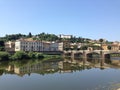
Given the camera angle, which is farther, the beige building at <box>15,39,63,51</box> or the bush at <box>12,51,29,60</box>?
the beige building at <box>15,39,63,51</box>

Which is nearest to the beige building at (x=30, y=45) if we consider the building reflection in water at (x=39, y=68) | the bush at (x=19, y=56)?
the bush at (x=19, y=56)

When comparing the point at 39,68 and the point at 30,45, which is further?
the point at 30,45

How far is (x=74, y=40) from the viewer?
15025 cm

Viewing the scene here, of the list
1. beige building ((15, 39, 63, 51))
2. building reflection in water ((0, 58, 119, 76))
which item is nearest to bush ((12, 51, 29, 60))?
building reflection in water ((0, 58, 119, 76))

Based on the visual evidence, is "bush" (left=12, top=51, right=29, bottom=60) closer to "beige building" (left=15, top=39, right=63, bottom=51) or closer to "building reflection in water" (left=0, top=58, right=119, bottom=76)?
"building reflection in water" (left=0, top=58, right=119, bottom=76)

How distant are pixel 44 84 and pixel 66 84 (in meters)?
2.45

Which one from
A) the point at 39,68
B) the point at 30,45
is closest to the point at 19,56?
the point at 39,68

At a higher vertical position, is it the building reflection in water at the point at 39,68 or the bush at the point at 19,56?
the bush at the point at 19,56

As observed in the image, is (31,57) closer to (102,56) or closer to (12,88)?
(102,56)

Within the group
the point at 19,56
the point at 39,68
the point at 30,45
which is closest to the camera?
the point at 39,68

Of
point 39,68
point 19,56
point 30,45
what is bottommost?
point 39,68

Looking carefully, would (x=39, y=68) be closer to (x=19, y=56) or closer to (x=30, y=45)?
(x=19, y=56)

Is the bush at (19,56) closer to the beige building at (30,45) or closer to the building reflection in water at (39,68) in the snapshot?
the building reflection in water at (39,68)

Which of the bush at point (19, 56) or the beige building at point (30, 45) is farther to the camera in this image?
the beige building at point (30, 45)
